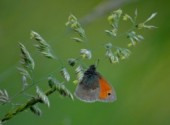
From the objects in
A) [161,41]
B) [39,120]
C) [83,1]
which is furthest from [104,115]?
[83,1]

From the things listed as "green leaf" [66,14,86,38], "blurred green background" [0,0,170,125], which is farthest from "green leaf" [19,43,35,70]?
"blurred green background" [0,0,170,125]

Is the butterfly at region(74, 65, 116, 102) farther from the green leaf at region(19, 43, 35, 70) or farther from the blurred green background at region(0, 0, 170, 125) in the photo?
the blurred green background at region(0, 0, 170, 125)

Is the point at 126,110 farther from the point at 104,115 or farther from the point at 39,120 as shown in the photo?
the point at 39,120

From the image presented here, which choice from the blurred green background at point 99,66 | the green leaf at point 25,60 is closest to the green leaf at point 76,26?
the green leaf at point 25,60

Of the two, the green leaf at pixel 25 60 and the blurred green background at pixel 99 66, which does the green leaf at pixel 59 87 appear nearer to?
the green leaf at pixel 25 60

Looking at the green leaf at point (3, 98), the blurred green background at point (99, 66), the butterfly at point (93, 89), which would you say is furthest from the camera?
the blurred green background at point (99, 66)
